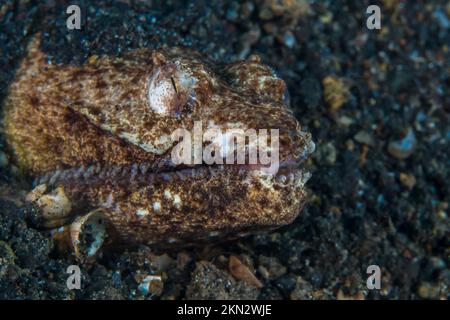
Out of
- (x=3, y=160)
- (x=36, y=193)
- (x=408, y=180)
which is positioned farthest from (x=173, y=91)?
(x=408, y=180)

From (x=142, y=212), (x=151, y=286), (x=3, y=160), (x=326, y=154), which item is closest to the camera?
(x=142, y=212)

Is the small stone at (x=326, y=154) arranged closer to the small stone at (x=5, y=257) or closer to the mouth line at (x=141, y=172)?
the mouth line at (x=141, y=172)

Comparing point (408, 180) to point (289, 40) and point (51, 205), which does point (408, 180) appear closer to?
point (289, 40)

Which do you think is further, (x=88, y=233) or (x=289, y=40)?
(x=289, y=40)

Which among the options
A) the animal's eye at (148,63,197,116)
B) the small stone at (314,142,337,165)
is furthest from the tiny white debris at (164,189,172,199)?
the small stone at (314,142,337,165)

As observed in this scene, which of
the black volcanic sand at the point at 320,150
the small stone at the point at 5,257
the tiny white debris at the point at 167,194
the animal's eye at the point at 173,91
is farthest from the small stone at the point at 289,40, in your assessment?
the small stone at the point at 5,257

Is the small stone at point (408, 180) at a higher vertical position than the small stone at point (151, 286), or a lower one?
higher

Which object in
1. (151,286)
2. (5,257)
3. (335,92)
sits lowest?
(151,286)

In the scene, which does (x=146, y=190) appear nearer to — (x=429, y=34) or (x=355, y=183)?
(x=355, y=183)

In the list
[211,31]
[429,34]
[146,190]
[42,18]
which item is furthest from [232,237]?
[429,34]
